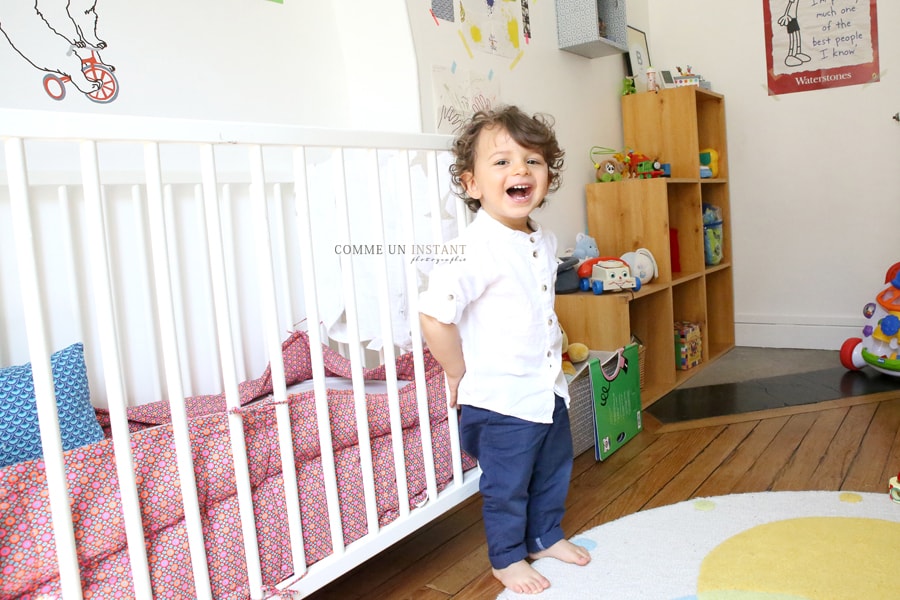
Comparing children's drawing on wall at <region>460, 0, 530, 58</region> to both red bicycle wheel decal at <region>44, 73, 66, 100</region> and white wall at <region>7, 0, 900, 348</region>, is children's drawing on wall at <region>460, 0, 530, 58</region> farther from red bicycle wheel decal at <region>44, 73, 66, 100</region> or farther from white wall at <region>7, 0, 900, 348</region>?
red bicycle wheel decal at <region>44, 73, 66, 100</region>

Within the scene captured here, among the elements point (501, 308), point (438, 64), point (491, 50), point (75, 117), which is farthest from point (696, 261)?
point (75, 117)

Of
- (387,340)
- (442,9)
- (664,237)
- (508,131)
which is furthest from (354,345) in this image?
(664,237)

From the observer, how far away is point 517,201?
1261mm

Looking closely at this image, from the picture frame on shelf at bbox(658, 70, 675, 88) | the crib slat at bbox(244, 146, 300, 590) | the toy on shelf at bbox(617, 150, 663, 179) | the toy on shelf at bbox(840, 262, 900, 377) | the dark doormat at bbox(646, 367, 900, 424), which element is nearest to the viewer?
the crib slat at bbox(244, 146, 300, 590)

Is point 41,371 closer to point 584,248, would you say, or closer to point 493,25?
point 493,25

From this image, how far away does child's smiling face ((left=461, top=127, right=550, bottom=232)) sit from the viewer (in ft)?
4.13

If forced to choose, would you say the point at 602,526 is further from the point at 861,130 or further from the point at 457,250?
the point at 861,130

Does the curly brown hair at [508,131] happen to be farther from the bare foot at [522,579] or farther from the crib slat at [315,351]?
the bare foot at [522,579]

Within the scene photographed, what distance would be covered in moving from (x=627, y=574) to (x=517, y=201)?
664 millimetres

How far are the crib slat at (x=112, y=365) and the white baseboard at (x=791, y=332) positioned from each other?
2808 mm

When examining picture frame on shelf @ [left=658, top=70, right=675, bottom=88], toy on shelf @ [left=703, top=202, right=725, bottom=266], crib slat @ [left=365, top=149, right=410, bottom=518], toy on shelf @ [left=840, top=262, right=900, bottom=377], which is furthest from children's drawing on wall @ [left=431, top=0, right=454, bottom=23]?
toy on shelf @ [left=840, top=262, right=900, bottom=377]

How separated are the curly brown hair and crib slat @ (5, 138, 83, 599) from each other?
2.37 feet

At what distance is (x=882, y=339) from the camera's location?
2.42 metres

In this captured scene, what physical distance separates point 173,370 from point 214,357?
0.70 meters
